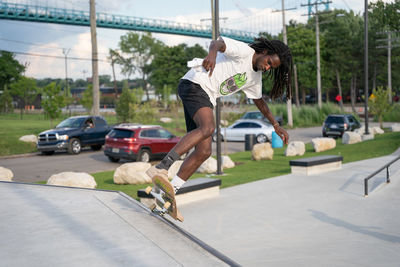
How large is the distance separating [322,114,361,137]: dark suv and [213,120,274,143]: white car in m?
4.43

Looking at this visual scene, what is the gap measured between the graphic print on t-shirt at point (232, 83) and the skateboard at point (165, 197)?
1.12 meters

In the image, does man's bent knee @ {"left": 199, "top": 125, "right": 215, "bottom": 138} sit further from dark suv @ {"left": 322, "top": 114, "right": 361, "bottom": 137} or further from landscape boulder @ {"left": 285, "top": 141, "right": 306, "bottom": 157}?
dark suv @ {"left": 322, "top": 114, "right": 361, "bottom": 137}

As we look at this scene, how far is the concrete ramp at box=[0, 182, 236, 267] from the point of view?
10.6ft

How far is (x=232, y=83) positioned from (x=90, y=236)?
207cm

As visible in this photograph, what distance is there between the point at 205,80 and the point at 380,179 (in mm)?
6906

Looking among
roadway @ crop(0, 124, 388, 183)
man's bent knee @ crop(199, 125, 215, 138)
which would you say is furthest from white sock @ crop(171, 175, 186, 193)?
roadway @ crop(0, 124, 388, 183)

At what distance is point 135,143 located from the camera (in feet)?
54.8

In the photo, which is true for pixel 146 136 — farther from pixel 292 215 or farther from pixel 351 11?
pixel 351 11

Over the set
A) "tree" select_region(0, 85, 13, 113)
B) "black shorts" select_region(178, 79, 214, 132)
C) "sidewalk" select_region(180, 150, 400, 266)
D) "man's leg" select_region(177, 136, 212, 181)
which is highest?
"tree" select_region(0, 85, 13, 113)

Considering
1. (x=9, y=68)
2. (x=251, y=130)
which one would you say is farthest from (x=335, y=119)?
(x=9, y=68)

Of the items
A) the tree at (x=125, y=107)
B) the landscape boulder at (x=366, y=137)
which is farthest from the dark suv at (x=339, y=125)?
the tree at (x=125, y=107)

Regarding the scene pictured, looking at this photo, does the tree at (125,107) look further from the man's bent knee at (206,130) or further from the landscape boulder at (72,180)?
the man's bent knee at (206,130)

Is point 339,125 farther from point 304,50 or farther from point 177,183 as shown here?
point 304,50

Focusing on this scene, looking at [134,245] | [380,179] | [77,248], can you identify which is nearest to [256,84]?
[134,245]
